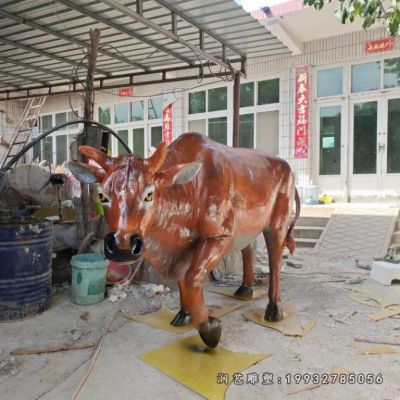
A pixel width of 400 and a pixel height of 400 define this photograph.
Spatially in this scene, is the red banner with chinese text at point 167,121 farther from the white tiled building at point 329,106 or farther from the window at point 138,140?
the window at point 138,140

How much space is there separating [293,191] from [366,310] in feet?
4.30

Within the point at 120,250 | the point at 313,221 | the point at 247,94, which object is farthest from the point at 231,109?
the point at 120,250

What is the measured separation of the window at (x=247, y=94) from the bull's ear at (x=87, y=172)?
27.6ft

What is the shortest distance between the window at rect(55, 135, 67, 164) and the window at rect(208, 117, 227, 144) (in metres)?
6.46

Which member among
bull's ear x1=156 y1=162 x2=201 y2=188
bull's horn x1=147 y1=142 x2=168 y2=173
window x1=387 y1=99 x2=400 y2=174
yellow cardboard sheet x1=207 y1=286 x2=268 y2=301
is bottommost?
yellow cardboard sheet x1=207 y1=286 x2=268 y2=301

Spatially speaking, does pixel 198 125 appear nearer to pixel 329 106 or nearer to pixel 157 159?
pixel 329 106

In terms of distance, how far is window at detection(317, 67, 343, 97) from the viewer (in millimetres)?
9016

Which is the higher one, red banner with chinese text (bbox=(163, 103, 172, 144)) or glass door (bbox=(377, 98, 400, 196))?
red banner with chinese text (bbox=(163, 103, 172, 144))

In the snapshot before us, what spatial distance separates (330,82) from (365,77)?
756 mm

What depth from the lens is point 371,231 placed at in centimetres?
677

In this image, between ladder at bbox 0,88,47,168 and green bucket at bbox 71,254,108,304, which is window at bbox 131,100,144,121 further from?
green bucket at bbox 71,254,108,304

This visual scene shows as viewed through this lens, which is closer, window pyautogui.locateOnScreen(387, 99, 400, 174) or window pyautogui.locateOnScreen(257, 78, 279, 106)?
window pyautogui.locateOnScreen(387, 99, 400, 174)

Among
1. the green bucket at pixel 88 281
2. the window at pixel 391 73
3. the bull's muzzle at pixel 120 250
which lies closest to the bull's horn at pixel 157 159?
the bull's muzzle at pixel 120 250

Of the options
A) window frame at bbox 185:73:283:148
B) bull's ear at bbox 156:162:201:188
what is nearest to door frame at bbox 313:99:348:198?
window frame at bbox 185:73:283:148
